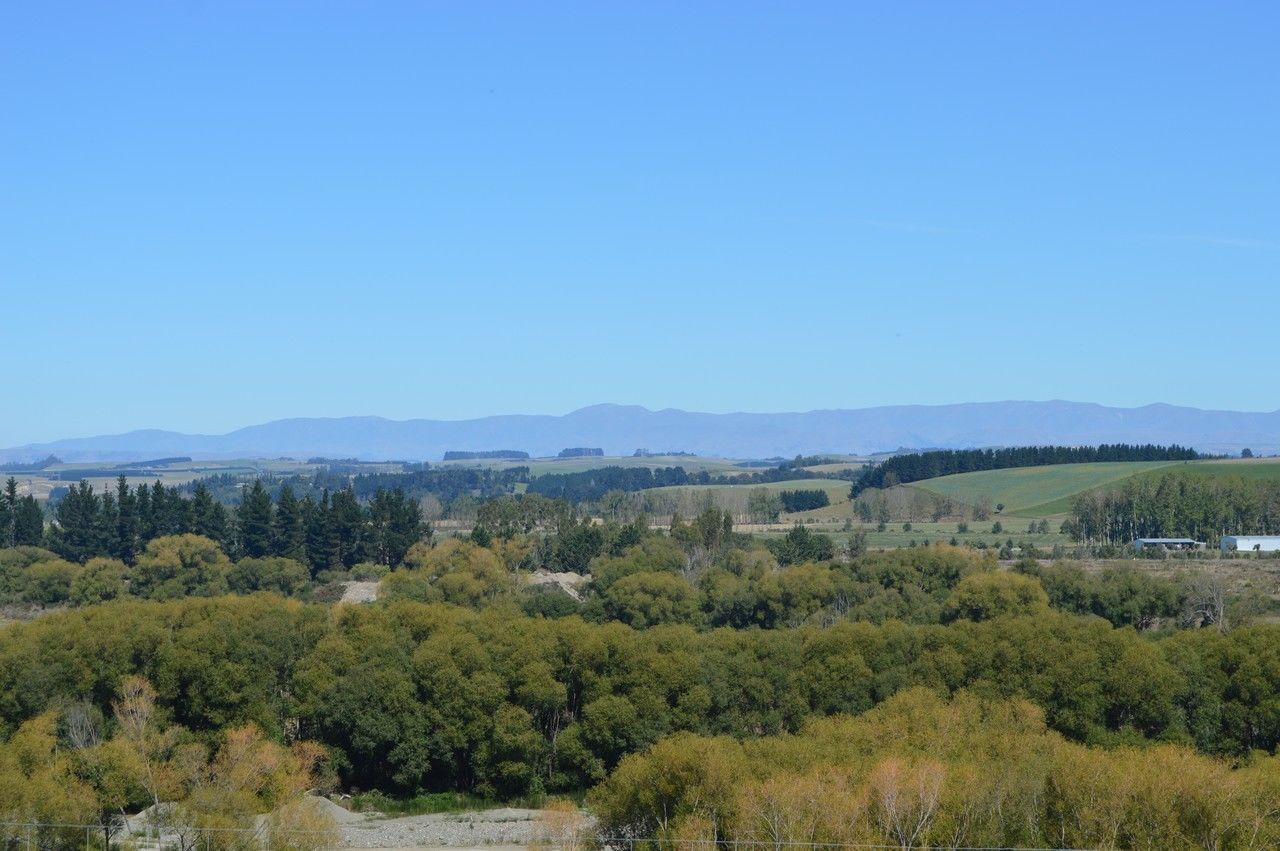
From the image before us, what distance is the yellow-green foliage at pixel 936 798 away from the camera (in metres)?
34.6

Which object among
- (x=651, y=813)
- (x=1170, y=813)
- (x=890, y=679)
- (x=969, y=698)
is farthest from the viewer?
(x=890, y=679)

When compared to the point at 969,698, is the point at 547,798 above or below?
below

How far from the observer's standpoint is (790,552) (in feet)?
332

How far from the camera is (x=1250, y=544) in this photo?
105 m

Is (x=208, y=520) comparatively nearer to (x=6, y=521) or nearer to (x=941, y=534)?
(x=6, y=521)

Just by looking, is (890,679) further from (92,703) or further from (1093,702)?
(92,703)

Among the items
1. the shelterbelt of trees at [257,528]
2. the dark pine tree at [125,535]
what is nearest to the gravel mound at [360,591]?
the shelterbelt of trees at [257,528]

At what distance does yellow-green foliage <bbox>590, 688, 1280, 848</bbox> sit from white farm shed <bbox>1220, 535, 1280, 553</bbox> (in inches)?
2633

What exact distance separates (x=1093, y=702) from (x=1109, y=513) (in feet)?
230

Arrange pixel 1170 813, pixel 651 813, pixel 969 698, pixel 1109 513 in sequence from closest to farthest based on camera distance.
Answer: pixel 1170 813 → pixel 651 813 → pixel 969 698 → pixel 1109 513

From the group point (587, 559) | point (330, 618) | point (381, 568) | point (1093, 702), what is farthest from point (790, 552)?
point (1093, 702)

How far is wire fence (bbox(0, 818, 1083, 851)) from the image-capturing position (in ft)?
113

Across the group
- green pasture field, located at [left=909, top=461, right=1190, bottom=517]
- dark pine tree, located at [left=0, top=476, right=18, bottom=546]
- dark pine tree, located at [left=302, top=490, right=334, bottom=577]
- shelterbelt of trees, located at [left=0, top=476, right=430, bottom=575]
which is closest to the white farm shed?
green pasture field, located at [left=909, top=461, right=1190, bottom=517]

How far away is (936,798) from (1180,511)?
3442 inches
